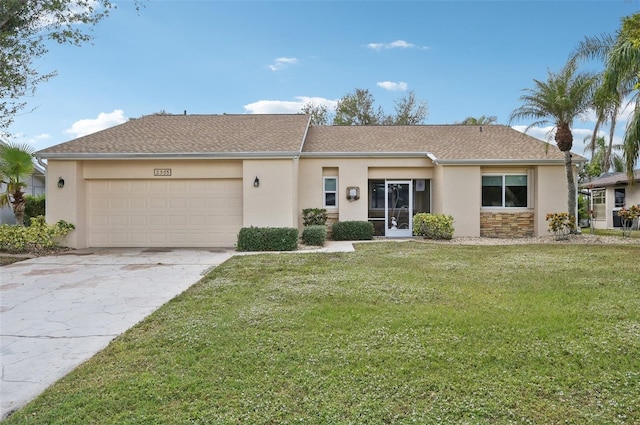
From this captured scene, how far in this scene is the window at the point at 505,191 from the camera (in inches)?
590

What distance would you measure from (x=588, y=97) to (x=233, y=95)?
16659 millimetres

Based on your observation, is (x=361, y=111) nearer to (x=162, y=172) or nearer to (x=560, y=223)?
(x=560, y=223)

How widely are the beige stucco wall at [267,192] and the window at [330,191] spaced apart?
2751 millimetres

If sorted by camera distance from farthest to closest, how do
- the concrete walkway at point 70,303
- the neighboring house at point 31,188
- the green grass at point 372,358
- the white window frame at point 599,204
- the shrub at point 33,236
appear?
the white window frame at point 599,204, the neighboring house at point 31,188, the shrub at point 33,236, the concrete walkway at point 70,303, the green grass at point 372,358

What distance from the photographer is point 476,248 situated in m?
11.7

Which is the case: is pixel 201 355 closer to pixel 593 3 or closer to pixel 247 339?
pixel 247 339

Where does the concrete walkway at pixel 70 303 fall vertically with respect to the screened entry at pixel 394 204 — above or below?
below

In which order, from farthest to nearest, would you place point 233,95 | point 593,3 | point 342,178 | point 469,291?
point 233,95 → point 342,178 → point 593,3 → point 469,291

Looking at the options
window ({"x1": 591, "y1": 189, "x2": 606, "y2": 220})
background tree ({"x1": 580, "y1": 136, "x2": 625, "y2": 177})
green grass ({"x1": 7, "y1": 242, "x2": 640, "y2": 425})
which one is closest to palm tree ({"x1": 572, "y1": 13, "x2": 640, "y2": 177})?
green grass ({"x1": 7, "y1": 242, "x2": 640, "y2": 425})

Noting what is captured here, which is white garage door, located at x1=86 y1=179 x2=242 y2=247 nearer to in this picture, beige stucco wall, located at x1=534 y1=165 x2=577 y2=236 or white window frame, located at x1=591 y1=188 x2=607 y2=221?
beige stucco wall, located at x1=534 y1=165 x2=577 y2=236

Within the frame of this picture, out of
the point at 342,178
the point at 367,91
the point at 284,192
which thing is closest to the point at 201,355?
the point at 284,192

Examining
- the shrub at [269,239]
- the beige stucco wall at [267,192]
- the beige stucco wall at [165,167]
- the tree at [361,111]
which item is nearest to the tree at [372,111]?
the tree at [361,111]

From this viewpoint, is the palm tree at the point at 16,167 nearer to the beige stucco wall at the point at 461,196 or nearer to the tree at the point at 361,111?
the beige stucco wall at the point at 461,196

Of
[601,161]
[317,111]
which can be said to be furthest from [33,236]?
[601,161]
